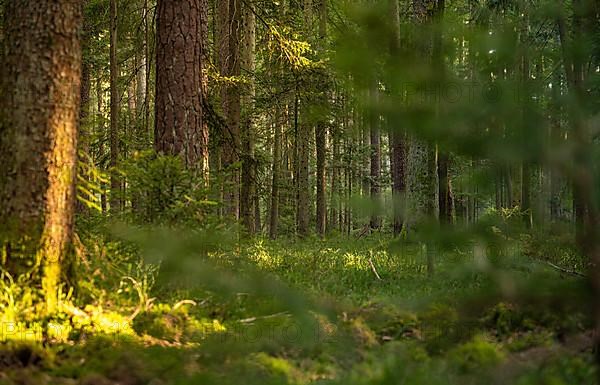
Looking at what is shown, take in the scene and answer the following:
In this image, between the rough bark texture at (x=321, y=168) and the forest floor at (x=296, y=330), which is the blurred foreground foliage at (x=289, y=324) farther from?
the rough bark texture at (x=321, y=168)

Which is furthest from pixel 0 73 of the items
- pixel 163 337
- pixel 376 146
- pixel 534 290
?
pixel 376 146

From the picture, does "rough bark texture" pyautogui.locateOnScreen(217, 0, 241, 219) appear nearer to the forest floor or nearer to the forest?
the forest

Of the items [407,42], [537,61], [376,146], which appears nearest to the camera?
[407,42]

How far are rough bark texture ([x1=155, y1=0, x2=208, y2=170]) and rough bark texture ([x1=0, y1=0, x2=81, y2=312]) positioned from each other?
2.54 meters

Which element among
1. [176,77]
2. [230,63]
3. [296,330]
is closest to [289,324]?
[296,330]

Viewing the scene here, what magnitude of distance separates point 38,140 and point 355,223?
281 cm

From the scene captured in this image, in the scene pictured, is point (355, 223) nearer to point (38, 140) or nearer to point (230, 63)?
point (38, 140)

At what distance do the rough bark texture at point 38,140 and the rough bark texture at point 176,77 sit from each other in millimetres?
2537

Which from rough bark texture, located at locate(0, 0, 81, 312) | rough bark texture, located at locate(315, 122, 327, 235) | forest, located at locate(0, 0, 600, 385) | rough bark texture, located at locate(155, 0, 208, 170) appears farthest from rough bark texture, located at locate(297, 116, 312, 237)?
rough bark texture, located at locate(0, 0, 81, 312)

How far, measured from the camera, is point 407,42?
1465 mm

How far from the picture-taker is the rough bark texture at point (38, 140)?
4.62m

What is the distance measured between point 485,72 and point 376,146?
69.1ft

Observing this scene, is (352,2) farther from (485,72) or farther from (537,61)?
(537,61)

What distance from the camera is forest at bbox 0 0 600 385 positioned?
147 cm
